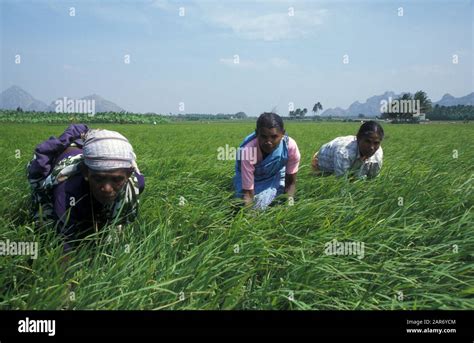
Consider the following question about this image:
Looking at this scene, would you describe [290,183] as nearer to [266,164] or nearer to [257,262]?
[266,164]

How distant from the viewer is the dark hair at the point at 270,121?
2.29 meters

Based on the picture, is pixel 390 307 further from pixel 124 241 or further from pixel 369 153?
pixel 369 153

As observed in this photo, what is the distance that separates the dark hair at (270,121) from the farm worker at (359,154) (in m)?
0.71

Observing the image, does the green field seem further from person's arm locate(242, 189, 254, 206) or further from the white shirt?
the white shirt

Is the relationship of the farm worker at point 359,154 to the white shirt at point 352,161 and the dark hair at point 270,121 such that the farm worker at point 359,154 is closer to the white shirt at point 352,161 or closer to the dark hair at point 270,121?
the white shirt at point 352,161

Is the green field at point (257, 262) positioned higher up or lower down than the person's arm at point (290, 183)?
lower down

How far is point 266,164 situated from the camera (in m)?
2.65

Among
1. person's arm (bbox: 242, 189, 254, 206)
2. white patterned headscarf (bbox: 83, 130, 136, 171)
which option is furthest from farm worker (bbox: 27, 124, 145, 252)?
person's arm (bbox: 242, 189, 254, 206)

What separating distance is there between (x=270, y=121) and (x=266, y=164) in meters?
0.46

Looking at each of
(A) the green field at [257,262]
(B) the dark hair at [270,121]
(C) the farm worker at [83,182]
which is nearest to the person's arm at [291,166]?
(B) the dark hair at [270,121]

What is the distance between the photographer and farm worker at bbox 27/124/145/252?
1383 millimetres

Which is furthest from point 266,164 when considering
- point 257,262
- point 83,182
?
point 83,182
